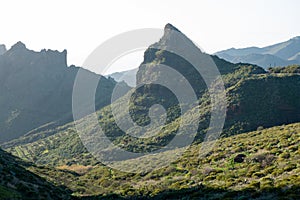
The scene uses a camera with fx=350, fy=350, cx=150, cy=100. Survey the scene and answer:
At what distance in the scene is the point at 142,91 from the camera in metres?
150

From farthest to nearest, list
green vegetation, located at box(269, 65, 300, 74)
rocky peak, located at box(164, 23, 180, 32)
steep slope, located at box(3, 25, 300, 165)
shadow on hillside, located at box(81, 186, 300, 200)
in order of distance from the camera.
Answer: rocky peak, located at box(164, 23, 180, 32), green vegetation, located at box(269, 65, 300, 74), steep slope, located at box(3, 25, 300, 165), shadow on hillside, located at box(81, 186, 300, 200)

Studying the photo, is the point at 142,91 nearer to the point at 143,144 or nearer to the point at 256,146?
the point at 143,144

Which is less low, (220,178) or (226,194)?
(220,178)

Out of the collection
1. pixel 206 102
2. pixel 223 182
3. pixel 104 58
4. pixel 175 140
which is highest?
pixel 104 58

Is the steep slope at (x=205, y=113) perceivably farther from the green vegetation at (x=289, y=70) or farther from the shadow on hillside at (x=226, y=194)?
the shadow on hillside at (x=226, y=194)

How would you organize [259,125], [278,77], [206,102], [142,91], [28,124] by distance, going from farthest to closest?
[28,124] < [142,91] < [206,102] < [278,77] < [259,125]

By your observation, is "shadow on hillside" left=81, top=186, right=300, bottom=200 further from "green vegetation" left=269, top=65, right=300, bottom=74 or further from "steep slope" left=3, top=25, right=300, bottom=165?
"green vegetation" left=269, top=65, right=300, bottom=74

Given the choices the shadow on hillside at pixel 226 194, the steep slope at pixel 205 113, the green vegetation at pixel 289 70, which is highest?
the green vegetation at pixel 289 70

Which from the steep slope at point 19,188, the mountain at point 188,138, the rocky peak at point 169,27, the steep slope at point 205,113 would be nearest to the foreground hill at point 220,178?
the mountain at point 188,138

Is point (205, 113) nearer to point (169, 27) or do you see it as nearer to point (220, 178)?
point (220, 178)

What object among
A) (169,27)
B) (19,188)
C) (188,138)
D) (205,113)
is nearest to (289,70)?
(205,113)

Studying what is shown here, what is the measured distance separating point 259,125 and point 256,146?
33455mm

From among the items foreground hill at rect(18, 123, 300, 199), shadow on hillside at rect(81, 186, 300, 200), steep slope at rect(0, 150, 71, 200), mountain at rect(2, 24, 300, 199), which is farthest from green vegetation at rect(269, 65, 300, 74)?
steep slope at rect(0, 150, 71, 200)

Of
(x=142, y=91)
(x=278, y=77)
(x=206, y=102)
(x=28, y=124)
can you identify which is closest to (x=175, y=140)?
(x=206, y=102)
